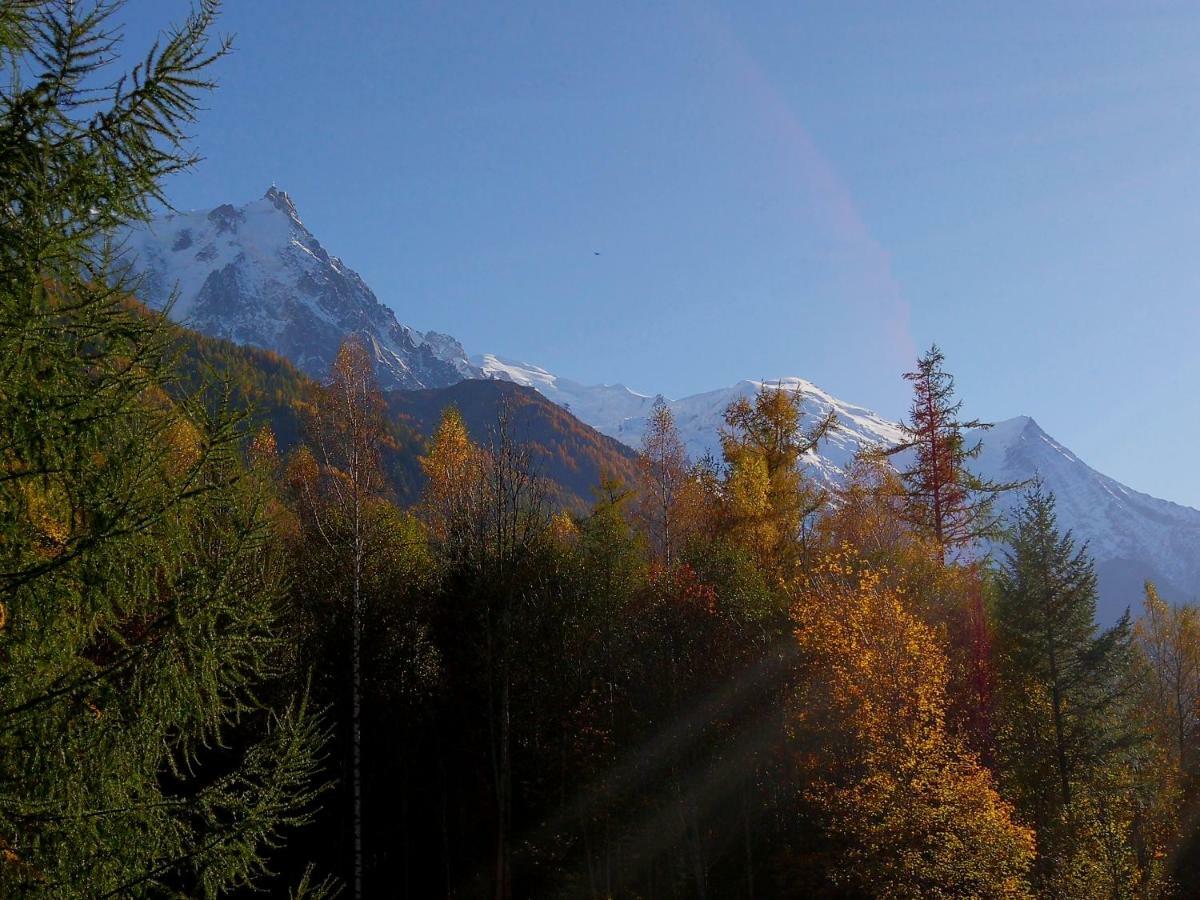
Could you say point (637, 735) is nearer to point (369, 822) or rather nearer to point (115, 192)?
point (369, 822)

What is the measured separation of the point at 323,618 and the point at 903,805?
583 inches

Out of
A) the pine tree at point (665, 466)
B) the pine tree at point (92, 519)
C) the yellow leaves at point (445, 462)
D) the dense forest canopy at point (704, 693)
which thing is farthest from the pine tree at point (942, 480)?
the pine tree at point (92, 519)

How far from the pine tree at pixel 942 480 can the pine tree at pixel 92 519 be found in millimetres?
22231

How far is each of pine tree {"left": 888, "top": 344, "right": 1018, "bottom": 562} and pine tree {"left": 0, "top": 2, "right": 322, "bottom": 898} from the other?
22.2 meters

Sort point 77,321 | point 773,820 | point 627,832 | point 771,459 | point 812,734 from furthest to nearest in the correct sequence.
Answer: point 771,459
point 773,820
point 627,832
point 812,734
point 77,321

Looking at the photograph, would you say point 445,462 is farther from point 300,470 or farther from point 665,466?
point 665,466

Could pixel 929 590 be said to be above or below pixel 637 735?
above

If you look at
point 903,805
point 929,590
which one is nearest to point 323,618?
point 903,805

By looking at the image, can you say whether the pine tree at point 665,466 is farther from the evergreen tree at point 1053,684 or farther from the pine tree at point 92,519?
the pine tree at point 92,519

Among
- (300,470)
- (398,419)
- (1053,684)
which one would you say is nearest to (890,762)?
(1053,684)

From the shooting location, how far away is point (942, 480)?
24.2 m

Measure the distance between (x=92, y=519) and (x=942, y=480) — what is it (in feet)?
77.9

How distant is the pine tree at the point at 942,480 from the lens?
2422cm

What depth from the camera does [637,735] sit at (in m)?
20.7
